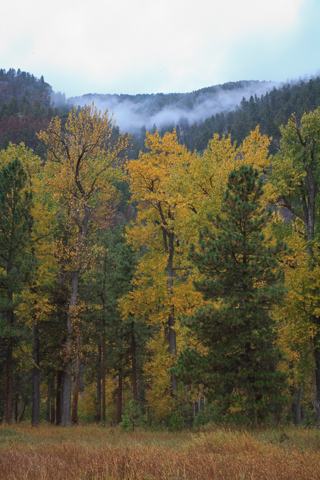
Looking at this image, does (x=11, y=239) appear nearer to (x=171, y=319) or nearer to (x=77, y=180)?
(x=77, y=180)

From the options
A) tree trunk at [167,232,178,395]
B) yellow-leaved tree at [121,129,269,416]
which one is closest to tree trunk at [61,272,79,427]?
yellow-leaved tree at [121,129,269,416]

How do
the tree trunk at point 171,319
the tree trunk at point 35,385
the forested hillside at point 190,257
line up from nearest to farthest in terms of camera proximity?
the forested hillside at point 190,257 < the tree trunk at point 171,319 < the tree trunk at point 35,385

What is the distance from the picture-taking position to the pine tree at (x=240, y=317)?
9.71 metres

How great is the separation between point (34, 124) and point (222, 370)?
386 feet

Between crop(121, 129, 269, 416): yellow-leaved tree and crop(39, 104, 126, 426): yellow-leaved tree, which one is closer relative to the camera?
crop(121, 129, 269, 416): yellow-leaved tree

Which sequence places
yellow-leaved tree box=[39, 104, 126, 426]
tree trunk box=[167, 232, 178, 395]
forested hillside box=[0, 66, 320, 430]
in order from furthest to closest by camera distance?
yellow-leaved tree box=[39, 104, 126, 426], tree trunk box=[167, 232, 178, 395], forested hillside box=[0, 66, 320, 430]

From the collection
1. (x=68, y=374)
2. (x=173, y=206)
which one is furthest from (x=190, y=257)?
(x=68, y=374)

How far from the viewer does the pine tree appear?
31.9ft

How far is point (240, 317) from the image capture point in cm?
1003

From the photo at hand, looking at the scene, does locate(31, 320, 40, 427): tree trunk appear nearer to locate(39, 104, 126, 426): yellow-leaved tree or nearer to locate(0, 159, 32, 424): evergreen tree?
locate(39, 104, 126, 426): yellow-leaved tree

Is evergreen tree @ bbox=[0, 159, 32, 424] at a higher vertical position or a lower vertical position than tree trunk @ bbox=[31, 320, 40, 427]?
higher

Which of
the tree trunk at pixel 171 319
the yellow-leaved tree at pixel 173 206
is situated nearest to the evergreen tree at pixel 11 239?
the yellow-leaved tree at pixel 173 206

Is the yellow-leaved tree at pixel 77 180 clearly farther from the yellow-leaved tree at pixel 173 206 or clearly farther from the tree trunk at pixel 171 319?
the tree trunk at pixel 171 319

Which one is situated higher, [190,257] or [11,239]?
[11,239]
